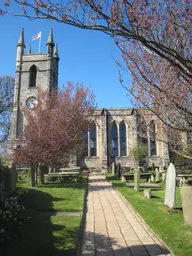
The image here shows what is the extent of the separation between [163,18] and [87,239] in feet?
16.3

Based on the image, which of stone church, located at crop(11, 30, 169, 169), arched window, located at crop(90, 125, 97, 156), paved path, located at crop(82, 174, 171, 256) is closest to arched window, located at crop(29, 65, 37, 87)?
stone church, located at crop(11, 30, 169, 169)

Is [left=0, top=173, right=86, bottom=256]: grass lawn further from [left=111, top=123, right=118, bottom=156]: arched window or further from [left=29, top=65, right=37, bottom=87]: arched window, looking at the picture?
[left=29, top=65, right=37, bottom=87]: arched window

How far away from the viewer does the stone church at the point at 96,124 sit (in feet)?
113

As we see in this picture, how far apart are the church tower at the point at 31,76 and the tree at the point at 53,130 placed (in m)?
13.0

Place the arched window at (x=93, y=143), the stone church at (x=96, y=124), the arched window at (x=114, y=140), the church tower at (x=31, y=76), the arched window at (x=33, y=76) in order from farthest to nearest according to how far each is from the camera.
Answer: the arched window at (x=33, y=76) < the church tower at (x=31, y=76) < the arched window at (x=114, y=140) < the arched window at (x=93, y=143) < the stone church at (x=96, y=124)

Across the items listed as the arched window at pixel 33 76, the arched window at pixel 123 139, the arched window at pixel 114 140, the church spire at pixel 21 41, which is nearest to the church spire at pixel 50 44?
the arched window at pixel 33 76

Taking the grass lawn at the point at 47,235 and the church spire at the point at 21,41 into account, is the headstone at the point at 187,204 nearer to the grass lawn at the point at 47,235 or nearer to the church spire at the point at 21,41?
the grass lawn at the point at 47,235

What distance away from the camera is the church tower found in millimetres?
36062

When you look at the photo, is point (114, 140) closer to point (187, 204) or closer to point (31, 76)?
point (31, 76)

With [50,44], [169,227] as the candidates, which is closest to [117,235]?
[169,227]

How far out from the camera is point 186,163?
2884 cm

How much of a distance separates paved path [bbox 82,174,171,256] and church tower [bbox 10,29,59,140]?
2848cm

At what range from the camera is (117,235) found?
6203 mm

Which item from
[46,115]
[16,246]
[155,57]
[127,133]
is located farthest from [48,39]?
[16,246]
